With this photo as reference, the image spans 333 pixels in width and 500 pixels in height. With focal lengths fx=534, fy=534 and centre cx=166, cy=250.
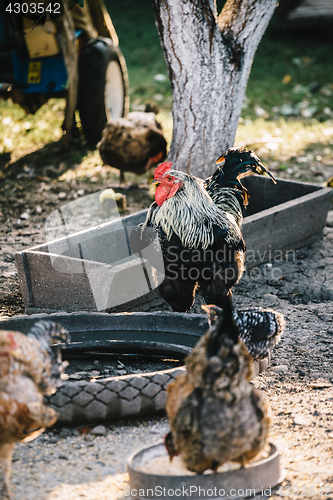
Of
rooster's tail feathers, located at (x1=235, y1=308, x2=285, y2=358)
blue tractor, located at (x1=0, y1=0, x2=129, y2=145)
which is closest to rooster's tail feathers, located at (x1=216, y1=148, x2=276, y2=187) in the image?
rooster's tail feathers, located at (x1=235, y1=308, x2=285, y2=358)

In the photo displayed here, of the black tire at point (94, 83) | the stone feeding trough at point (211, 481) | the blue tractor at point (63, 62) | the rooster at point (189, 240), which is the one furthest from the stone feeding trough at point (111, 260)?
the black tire at point (94, 83)

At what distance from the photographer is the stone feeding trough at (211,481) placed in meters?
2.22

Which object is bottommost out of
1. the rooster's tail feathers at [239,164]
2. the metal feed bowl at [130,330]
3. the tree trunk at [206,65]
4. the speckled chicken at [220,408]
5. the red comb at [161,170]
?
the metal feed bowl at [130,330]

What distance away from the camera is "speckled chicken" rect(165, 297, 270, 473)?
7.11 feet

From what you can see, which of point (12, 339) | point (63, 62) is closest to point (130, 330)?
point (12, 339)

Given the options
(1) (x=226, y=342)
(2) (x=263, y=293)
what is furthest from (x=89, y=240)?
(1) (x=226, y=342)

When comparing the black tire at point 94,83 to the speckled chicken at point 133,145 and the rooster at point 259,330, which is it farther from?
the rooster at point 259,330

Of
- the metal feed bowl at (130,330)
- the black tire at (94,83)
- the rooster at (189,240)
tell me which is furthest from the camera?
the black tire at (94,83)

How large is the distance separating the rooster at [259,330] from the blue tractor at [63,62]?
488 centimetres

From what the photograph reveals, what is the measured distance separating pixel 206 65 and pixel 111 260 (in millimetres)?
2237

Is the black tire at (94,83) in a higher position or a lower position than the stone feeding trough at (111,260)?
higher

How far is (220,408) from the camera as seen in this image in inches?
85.7

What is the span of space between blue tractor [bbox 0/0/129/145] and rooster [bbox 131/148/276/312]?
12.6ft

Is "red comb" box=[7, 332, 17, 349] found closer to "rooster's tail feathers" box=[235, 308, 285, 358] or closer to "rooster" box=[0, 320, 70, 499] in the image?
"rooster" box=[0, 320, 70, 499]
